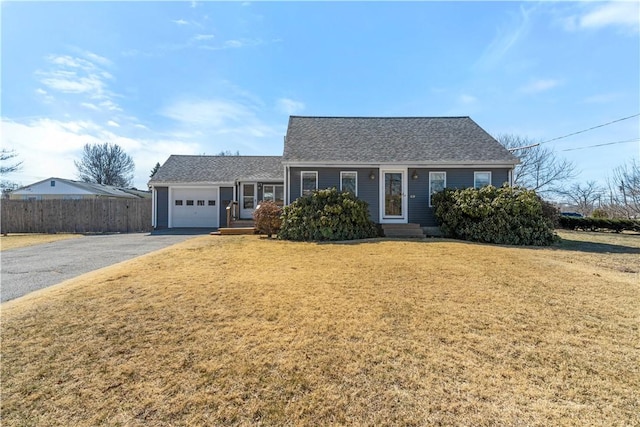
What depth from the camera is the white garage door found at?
727 inches

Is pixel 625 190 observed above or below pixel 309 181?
above

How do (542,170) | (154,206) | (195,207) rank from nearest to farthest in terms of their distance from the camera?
(154,206)
(195,207)
(542,170)

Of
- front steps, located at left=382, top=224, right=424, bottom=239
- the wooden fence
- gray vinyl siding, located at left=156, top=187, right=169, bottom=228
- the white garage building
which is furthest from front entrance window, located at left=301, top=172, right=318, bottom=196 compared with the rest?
the wooden fence

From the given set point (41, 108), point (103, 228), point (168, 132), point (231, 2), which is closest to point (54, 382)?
point (231, 2)

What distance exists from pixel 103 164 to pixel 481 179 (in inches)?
1911

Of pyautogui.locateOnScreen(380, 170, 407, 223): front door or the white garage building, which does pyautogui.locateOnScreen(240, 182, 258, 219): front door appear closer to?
the white garage building

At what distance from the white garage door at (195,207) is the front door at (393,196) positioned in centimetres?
1070

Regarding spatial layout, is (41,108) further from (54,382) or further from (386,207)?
(386,207)

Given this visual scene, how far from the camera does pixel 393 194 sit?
1358 cm

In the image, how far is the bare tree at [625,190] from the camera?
2285 centimetres

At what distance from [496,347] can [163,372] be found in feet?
11.2

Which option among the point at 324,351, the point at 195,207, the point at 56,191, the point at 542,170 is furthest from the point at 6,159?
the point at 542,170

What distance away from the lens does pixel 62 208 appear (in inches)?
695

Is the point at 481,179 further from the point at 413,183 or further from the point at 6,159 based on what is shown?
the point at 6,159
